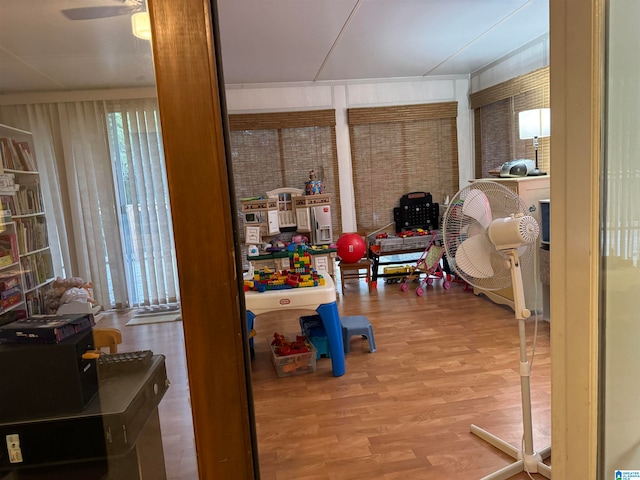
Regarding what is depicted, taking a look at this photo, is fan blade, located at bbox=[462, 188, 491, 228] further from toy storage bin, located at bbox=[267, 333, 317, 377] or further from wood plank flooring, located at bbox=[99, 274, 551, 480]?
toy storage bin, located at bbox=[267, 333, 317, 377]

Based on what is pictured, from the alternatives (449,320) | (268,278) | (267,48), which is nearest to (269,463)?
(268,278)

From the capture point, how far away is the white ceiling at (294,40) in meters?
1.12

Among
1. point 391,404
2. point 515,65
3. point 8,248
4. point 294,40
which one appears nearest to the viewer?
point 8,248

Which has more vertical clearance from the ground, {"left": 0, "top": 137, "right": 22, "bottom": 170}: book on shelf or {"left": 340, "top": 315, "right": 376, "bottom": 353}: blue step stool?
{"left": 0, "top": 137, "right": 22, "bottom": 170}: book on shelf

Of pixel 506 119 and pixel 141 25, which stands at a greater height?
pixel 506 119

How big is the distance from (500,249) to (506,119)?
4.00 meters

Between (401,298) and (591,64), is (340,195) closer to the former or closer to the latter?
(401,298)

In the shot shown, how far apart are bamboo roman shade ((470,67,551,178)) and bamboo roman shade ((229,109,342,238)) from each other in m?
1.99

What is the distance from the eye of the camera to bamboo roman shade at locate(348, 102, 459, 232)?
593 cm

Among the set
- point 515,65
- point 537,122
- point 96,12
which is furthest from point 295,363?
point 515,65

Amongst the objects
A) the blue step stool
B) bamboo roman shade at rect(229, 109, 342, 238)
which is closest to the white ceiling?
bamboo roman shade at rect(229, 109, 342, 238)

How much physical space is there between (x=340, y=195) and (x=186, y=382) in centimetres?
505

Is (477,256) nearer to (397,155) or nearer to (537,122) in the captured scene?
(537,122)

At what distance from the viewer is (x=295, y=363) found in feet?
9.96
